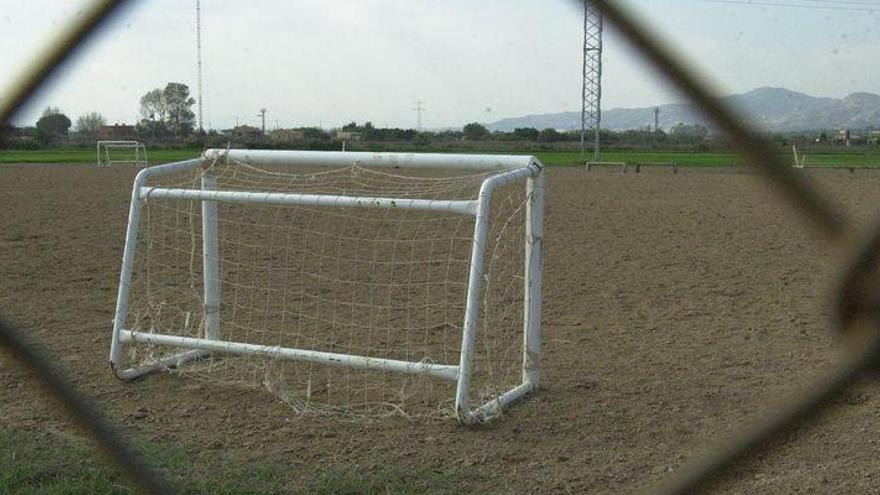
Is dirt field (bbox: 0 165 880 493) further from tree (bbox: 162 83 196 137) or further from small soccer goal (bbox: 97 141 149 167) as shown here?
small soccer goal (bbox: 97 141 149 167)

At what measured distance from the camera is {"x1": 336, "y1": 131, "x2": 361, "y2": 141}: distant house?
30219 mm

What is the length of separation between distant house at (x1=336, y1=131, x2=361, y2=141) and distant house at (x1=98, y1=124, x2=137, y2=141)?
8.04 meters

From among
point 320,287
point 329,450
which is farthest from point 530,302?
point 320,287

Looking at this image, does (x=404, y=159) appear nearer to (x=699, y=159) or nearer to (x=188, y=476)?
(x=188, y=476)

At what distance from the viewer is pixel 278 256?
8.94 metres

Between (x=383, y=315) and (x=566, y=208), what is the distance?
8.57 m

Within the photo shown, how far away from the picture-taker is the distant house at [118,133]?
34.0 meters

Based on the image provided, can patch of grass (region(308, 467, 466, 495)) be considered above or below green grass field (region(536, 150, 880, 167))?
below

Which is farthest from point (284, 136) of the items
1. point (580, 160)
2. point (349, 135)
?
point (580, 160)

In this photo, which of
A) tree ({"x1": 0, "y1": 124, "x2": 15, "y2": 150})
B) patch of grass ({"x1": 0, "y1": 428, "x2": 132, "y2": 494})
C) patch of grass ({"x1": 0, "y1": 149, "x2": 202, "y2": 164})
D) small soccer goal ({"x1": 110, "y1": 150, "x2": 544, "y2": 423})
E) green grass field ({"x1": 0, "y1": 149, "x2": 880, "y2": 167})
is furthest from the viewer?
patch of grass ({"x1": 0, "y1": 149, "x2": 202, "y2": 164})

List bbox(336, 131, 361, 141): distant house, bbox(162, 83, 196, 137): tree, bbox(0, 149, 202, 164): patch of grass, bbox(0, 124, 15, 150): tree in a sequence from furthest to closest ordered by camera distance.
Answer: bbox(0, 149, 202, 164): patch of grass
bbox(336, 131, 361, 141): distant house
bbox(162, 83, 196, 137): tree
bbox(0, 124, 15, 150): tree

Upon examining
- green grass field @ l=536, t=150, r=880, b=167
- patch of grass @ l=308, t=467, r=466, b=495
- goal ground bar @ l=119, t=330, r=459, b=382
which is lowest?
patch of grass @ l=308, t=467, r=466, b=495

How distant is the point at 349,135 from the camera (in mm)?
31438

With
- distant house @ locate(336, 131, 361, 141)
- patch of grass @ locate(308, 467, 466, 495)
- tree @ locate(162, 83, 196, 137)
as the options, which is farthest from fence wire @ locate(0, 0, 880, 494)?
distant house @ locate(336, 131, 361, 141)
